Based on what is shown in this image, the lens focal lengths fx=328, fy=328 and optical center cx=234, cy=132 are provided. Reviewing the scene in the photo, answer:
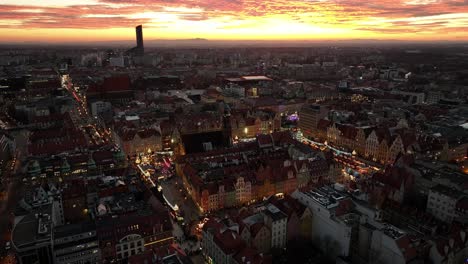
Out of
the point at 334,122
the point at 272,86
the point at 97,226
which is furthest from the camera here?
the point at 272,86

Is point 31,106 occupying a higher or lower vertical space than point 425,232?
higher

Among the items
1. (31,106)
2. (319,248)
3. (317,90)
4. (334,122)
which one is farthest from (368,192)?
(31,106)

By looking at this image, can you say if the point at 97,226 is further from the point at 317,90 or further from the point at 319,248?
the point at 317,90

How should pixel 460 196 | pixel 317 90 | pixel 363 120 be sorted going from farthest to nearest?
pixel 317 90 → pixel 363 120 → pixel 460 196

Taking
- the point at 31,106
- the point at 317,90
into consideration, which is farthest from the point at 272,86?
the point at 31,106

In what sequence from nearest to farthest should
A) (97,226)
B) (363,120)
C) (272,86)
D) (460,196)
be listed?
1. (97,226)
2. (460,196)
3. (363,120)
4. (272,86)

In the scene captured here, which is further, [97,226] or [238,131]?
[238,131]

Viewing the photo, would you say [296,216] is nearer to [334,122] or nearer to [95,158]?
[95,158]

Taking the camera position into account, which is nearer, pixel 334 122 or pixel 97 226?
pixel 97 226

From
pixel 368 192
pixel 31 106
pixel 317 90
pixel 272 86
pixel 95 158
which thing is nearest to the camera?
pixel 368 192
